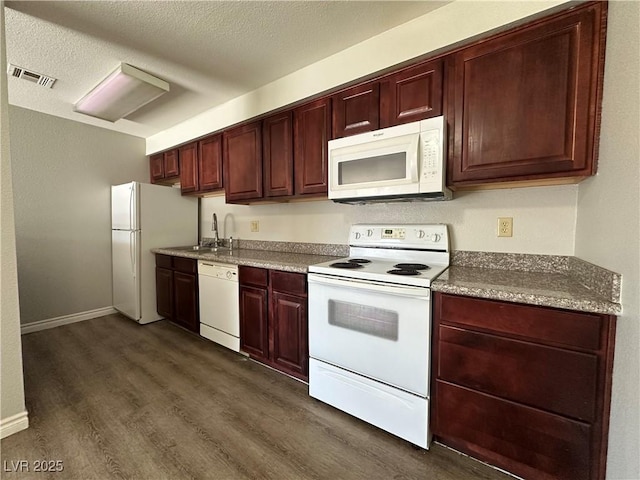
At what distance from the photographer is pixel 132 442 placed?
1.53 m

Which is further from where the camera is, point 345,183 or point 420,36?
point 345,183

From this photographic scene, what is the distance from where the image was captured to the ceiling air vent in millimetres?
2194

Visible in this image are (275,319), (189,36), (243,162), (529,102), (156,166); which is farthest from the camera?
(156,166)

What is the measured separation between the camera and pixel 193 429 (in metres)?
1.62

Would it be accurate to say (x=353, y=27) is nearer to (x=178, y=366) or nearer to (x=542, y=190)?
(x=542, y=190)

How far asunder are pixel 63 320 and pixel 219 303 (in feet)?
7.12

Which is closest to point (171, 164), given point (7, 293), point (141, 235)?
point (141, 235)

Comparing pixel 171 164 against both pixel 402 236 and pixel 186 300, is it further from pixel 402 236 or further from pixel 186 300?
pixel 402 236

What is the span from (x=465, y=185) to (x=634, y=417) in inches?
45.9

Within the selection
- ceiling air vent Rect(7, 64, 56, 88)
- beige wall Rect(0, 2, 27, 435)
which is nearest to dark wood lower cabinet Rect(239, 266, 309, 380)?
beige wall Rect(0, 2, 27, 435)

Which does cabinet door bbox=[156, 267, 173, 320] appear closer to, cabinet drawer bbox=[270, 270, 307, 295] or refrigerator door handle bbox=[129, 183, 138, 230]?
refrigerator door handle bbox=[129, 183, 138, 230]

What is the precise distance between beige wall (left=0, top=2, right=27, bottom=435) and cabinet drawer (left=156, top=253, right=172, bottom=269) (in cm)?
149

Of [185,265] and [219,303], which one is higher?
[185,265]

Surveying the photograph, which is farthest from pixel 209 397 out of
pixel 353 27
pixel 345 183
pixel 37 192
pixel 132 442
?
pixel 37 192
